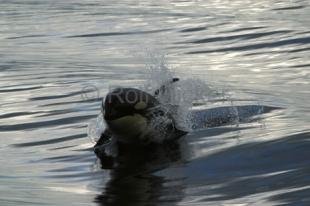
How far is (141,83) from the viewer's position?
14836 millimetres

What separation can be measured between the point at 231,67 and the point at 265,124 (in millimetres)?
5518

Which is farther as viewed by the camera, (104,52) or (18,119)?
(104,52)

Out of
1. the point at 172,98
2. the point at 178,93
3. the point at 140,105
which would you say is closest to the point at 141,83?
the point at 178,93

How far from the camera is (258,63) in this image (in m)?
17.0

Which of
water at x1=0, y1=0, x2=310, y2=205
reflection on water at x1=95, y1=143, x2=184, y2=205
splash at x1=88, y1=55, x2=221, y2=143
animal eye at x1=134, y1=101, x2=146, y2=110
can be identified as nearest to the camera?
reflection on water at x1=95, y1=143, x2=184, y2=205

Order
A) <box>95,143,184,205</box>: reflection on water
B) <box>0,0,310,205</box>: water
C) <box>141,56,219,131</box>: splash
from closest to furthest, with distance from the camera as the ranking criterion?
<box>95,143,184,205</box>: reflection on water, <box>0,0,310,205</box>: water, <box>141,56,219,131</box>: splash

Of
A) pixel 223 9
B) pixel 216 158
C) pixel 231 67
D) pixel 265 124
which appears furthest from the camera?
pixel 223 9

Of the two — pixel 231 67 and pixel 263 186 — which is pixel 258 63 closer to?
pixel 231 67

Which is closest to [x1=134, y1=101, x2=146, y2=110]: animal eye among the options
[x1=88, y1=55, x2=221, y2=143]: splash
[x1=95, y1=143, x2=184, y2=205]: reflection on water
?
[x1=88, y1=55, x2=221, y2=143]: splash

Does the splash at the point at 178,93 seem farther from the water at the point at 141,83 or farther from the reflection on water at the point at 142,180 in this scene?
the reflection on water at the point at 142,180

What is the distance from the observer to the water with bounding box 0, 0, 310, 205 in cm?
844

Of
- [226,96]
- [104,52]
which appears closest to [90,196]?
[226,96]

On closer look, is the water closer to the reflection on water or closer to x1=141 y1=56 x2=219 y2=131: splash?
the reflection on water

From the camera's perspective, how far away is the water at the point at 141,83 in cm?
844
